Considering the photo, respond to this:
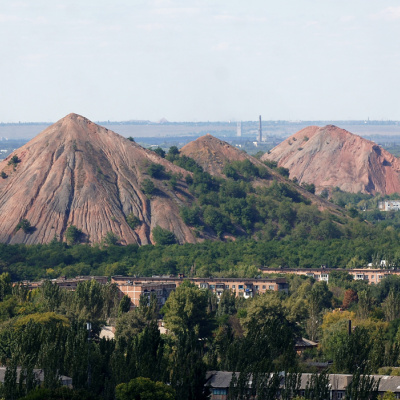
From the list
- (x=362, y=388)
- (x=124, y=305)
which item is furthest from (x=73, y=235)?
(x=362, y=388)

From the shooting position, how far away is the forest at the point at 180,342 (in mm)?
73375

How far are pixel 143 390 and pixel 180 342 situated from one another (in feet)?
48.4

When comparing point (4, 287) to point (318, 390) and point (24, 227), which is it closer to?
point (24, 227)

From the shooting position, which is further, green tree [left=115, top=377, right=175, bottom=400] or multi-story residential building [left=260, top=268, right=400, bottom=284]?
multi-story residential building [left=260, top=268, right=400, bottom=284]

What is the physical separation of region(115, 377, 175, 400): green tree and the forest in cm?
5

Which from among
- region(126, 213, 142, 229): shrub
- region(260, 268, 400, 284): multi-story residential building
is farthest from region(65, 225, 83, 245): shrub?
region(260, 268, 400, 284): multi-story residential building

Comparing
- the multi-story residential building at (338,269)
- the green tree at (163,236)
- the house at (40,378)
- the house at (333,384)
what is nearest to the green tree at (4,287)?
the multi-story residential building at (338,269)

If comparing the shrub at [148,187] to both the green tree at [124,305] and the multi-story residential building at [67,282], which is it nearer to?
the multi-story residential building at [67,282]

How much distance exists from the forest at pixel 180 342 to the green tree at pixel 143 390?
0.05 meters

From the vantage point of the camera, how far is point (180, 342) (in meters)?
85.4

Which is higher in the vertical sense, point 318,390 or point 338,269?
point 318,390

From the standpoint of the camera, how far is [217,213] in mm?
196500

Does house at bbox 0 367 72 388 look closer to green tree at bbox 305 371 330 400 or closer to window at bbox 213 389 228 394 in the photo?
window at bbox 213 389 228 394

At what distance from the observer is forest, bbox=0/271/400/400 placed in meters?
73.4
